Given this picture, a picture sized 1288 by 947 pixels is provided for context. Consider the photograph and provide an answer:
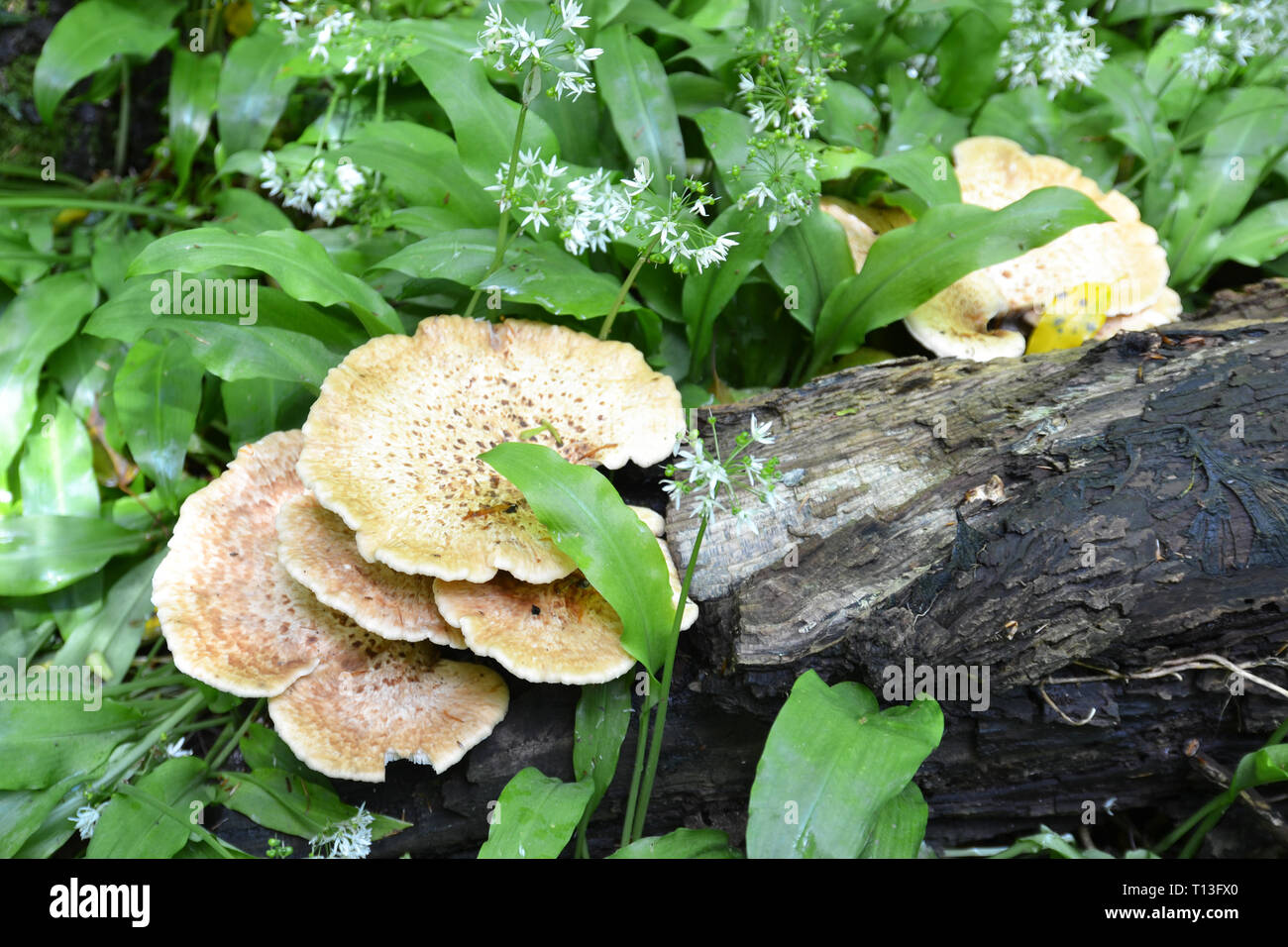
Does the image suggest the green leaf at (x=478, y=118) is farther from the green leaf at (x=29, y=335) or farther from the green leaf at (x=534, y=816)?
the green leaf at (x=534, y=816)

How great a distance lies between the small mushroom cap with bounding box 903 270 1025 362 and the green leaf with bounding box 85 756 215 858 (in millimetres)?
3225

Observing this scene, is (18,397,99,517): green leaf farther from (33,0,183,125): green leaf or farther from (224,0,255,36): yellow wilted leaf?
(224,0,255,36): yellow wilted leaf

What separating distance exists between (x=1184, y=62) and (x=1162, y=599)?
3387mm

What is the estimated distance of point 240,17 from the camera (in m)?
5.16

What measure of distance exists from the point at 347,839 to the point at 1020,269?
3.57 metres

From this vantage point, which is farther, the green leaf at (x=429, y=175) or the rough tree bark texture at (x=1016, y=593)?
the green leaf at (x=429, y=175)

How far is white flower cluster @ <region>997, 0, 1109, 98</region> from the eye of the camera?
4.29m

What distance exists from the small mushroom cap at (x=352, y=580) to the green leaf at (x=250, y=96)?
2582 mm

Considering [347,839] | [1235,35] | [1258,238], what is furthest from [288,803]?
[1235,35]

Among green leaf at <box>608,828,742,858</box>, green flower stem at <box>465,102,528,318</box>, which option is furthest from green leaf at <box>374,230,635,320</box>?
green leaf at <box>608,828,742,858</box>

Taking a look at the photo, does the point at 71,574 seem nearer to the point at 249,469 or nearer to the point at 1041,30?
the point at 249,469

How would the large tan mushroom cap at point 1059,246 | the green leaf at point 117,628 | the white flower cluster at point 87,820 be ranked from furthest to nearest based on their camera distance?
the large tan mushroom cap at point 1059,246 < the green leaf at point 117,628 < the white flower cluster at point 87,820

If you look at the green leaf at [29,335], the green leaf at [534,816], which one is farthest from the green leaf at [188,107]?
the green leaf at [534,816]

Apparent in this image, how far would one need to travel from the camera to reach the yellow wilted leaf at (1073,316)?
389cm
